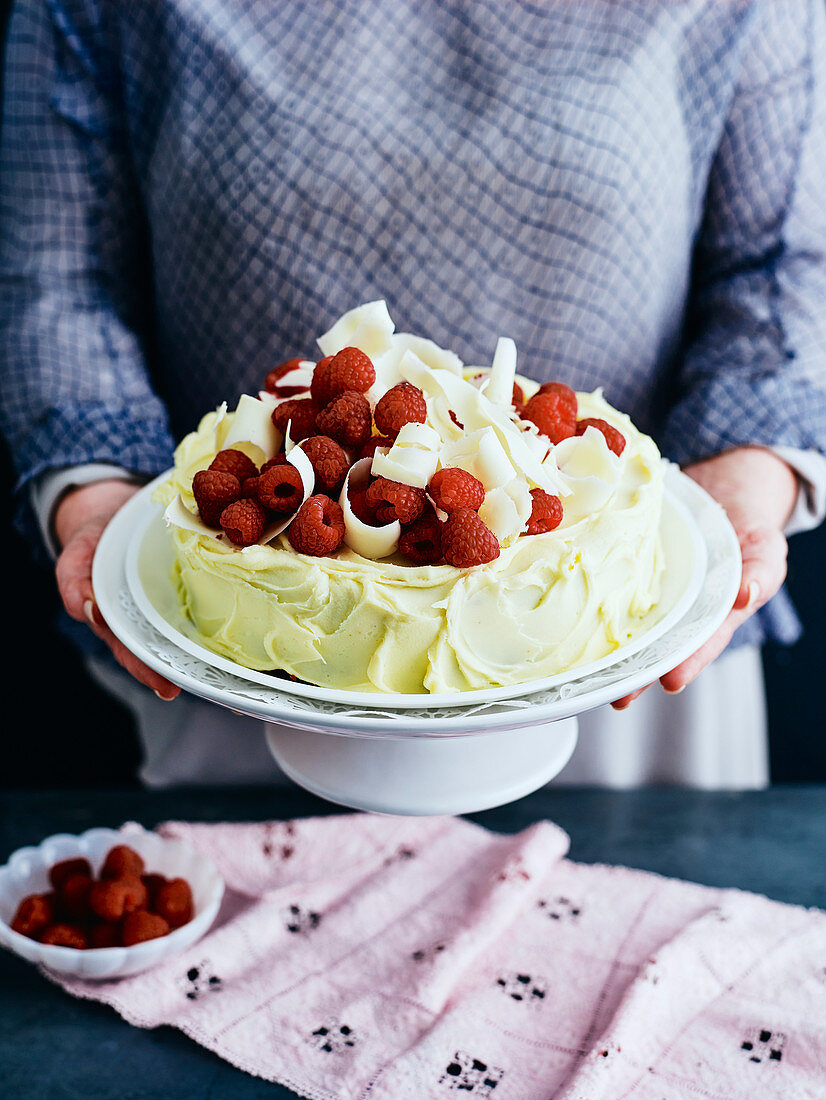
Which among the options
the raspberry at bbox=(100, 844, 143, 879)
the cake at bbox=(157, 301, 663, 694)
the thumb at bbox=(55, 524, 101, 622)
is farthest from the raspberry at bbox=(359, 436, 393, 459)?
the raspberry at bbox=(100, 844, 143, 879)

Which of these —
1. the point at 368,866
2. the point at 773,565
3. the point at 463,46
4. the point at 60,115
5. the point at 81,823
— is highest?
the point at 463,46

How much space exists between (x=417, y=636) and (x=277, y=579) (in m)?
0.15

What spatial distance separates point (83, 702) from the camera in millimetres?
2506

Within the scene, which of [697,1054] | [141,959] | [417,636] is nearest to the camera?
[417,636]

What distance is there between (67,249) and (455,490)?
3.17 feet

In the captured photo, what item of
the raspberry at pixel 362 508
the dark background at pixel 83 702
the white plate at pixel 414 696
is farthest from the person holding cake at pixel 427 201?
the dark background at pixel 83 702

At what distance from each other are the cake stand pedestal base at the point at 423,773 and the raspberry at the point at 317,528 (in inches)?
8.3

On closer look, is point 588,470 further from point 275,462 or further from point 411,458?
point 275,462

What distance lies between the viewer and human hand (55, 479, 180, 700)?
1.08 meters

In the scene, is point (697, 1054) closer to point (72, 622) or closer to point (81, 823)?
point (81, 823)

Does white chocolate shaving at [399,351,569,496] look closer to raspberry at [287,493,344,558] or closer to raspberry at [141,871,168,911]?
raspberry at [287,493,344,558]

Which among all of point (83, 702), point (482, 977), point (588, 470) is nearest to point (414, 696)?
point (588, 470)

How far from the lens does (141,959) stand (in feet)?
4.16

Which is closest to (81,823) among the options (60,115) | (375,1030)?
(375,1030)
